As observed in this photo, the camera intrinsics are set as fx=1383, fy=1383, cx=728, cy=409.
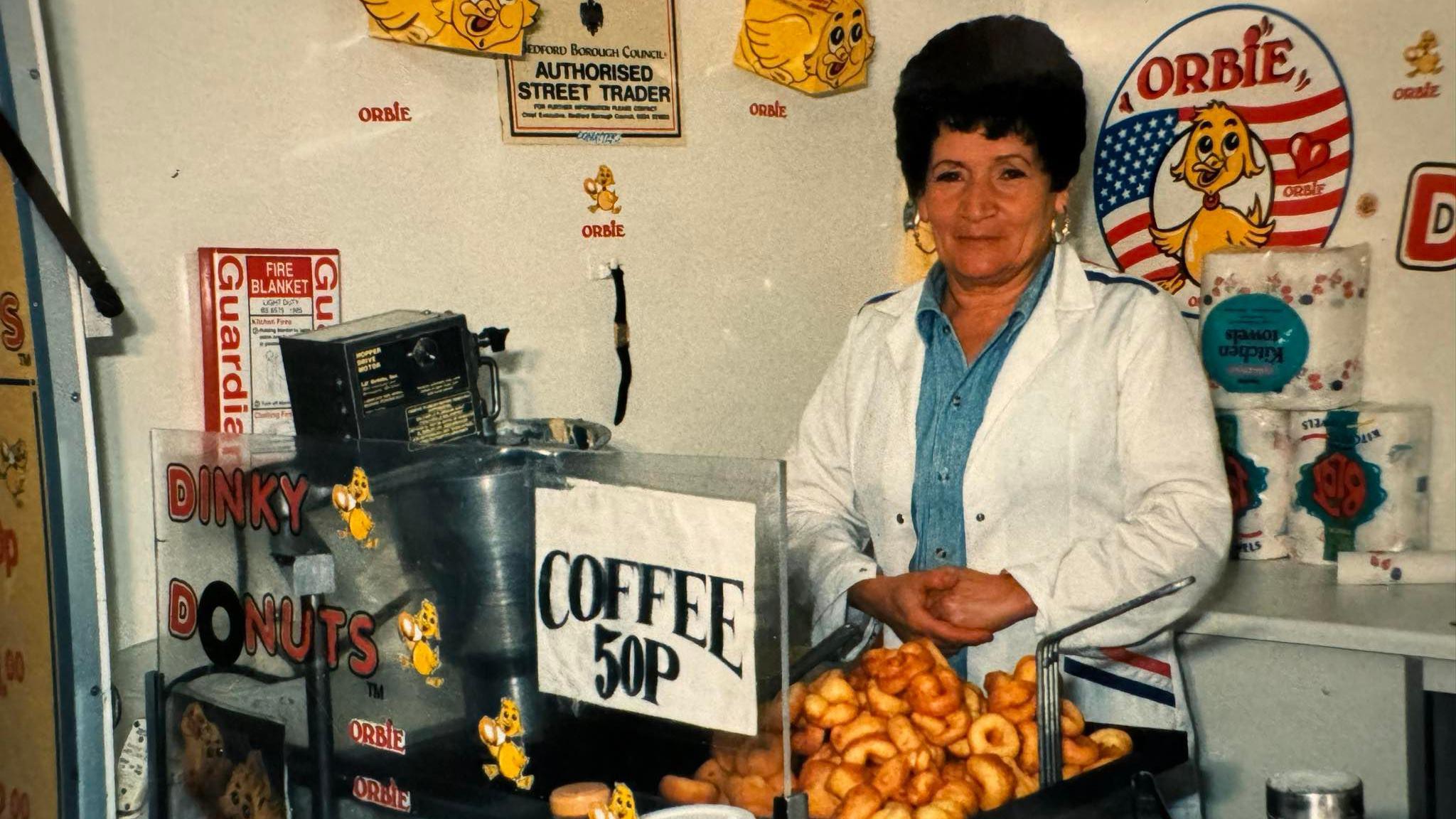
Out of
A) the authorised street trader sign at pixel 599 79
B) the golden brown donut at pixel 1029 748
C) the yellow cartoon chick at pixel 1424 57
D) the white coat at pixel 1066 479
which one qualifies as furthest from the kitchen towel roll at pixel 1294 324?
the golden brown donut at pixel 1029 748

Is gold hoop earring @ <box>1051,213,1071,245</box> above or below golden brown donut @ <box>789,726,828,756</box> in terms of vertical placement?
above

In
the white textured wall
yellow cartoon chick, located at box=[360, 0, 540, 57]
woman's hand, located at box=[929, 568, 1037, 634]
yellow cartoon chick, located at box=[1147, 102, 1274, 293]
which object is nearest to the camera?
woman's hand, located at box=[929, 568, 1037, 634]

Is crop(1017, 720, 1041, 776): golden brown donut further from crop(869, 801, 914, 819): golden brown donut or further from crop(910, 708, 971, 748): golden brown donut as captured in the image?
crop(869, 801, 914, 819): golden brown donut

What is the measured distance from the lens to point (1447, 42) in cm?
239

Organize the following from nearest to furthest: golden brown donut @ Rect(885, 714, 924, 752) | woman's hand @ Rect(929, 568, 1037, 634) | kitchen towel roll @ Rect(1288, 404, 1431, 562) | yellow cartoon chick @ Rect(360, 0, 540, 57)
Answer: golden brown donut @ Rect(885, 714, 924, 752)
woman's hand @ Rect(929, 568, 1037, 634)
yellow cartoon chick @ Rect(360, 0, 540, 57)
kitchen towel roll @ Rect(1288, 404, 1431, 562)

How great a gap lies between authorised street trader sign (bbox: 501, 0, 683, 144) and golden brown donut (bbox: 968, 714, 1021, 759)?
128 centimetres

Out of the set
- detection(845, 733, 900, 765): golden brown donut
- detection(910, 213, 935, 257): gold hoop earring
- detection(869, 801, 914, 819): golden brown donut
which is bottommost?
detection(869, 801, 914, 819): golden brown donut

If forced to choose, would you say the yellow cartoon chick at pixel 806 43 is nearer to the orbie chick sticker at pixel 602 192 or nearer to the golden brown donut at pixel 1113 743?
the orbie chick sticker at pixel 602 192

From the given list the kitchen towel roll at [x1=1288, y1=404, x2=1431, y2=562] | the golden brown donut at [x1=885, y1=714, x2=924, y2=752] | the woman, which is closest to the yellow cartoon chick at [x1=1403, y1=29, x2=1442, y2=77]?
the kitchen towel roll at [x1=1288, y1=404, x2=1431, y2=562]

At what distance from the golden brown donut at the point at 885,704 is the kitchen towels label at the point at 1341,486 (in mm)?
1376

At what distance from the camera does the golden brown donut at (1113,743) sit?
135cm

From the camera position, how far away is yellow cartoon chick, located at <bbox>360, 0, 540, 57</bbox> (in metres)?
1.99

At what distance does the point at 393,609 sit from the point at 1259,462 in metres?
1.75

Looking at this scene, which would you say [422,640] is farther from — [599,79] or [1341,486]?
[1341,486]
